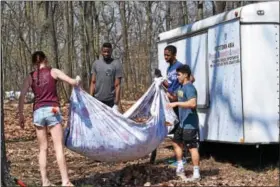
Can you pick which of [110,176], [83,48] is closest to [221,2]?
[110,176]

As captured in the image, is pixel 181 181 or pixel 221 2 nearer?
pixel 181 181

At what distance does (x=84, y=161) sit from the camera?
9781 mm

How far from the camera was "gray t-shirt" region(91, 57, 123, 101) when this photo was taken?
351 inches

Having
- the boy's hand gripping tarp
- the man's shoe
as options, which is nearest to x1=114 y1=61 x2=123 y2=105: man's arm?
the boy's hand gripping tarp

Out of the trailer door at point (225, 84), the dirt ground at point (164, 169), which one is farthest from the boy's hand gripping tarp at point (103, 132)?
the trailer door at point (225, 84)

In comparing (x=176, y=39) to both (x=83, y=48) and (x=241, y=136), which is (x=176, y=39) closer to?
(x=241, y=136)

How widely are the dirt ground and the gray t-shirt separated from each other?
119 centimetres

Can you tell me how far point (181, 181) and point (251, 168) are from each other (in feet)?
6.52

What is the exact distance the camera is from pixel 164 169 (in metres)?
8.23

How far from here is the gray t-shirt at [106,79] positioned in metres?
8.91

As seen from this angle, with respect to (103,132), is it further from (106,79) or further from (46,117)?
(106,79)

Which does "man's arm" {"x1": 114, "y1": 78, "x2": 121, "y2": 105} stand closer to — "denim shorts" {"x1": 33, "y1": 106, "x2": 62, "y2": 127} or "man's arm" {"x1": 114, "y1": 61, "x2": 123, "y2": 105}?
"man's arm" {"x1": 114, "y1": 61, "x2": 123, "y2": 105}

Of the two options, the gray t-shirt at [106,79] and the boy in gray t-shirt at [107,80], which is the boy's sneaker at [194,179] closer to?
the boy in gray t-shirt at [107,80]

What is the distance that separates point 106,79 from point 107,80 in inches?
1.0
